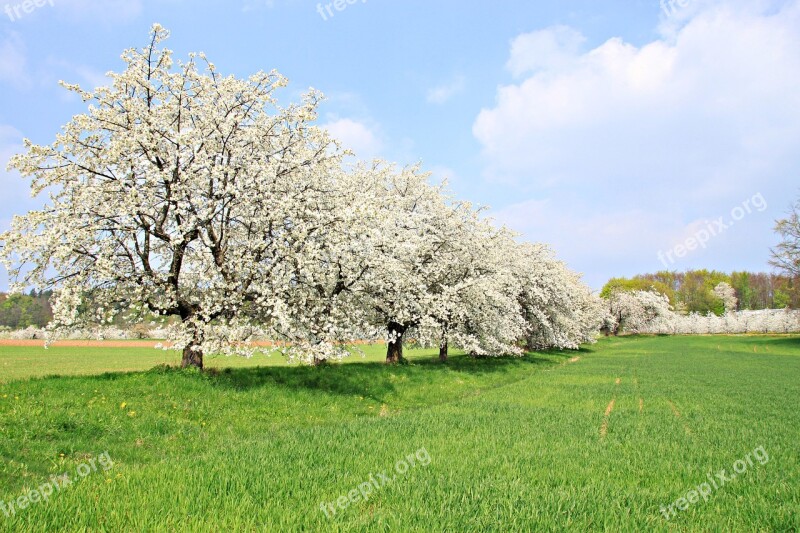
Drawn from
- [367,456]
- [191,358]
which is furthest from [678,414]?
[191,358]

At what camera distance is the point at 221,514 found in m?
6.11

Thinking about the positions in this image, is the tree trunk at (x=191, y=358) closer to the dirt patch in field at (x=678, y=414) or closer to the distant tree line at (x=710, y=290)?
the dirt patch in field at (x=678, y=414)

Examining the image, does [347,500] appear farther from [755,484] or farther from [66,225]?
[66,225]

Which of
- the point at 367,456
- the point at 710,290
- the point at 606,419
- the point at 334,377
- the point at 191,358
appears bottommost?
the point at 606,419

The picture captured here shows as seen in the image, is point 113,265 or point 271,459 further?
point 113,265

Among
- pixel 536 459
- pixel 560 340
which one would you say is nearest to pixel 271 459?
pixel 536 459

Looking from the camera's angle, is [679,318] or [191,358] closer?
[191,358]

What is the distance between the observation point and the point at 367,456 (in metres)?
9.39

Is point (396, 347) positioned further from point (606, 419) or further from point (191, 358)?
point (606, 419)

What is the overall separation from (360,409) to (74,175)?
12837 mm

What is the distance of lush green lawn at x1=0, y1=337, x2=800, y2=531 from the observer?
6.21 m

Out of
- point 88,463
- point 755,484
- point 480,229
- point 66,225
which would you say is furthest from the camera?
point 480,229

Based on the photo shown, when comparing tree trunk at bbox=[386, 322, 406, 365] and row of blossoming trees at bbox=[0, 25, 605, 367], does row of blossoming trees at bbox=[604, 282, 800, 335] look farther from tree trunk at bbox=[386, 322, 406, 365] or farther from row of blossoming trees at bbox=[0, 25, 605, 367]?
row of blossoming trees at bbox=[0, 25, 605, 367]

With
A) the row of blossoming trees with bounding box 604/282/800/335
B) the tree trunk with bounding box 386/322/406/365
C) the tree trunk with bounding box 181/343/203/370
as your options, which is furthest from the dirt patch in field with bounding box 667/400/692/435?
the row of blossoming trees with bounding box 604/282/800/335
